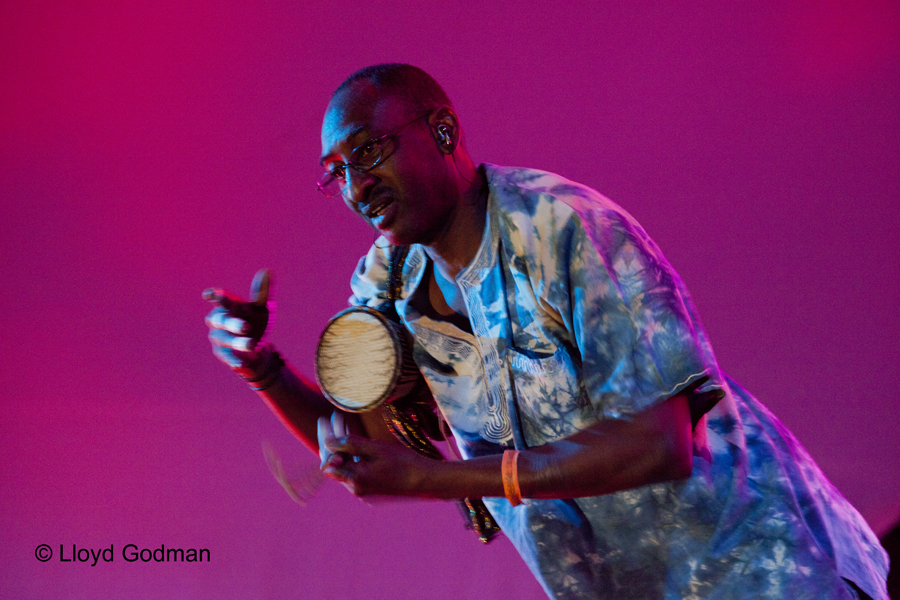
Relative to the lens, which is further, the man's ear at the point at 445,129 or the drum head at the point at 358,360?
the drum head at the point at 358,360

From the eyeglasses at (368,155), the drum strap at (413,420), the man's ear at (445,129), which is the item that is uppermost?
the man's ear at (445,129)

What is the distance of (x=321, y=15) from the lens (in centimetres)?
321

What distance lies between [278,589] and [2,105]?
2.41 metres

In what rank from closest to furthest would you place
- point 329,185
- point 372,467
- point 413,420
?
1. point 372,467
2. point 329,185
3. point 413,420

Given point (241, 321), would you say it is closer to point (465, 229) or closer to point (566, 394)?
point (465, 229)

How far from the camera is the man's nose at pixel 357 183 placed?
56.1 inches

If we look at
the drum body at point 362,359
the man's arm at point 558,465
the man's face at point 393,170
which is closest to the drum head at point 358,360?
the drum body at point 362,359

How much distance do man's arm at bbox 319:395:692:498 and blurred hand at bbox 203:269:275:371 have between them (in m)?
0.43

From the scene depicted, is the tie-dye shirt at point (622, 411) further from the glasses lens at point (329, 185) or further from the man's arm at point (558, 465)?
the glasses lens at point (329, 185)

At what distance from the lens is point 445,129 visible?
58.5 inches

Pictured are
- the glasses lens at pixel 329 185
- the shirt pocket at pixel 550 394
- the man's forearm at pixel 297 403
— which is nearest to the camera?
the shirt pocket at pixel 550 394

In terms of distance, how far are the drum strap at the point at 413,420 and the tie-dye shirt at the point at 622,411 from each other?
14 cm

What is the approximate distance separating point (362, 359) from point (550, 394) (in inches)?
16.1

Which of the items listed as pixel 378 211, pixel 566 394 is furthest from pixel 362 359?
pixel 566 394
